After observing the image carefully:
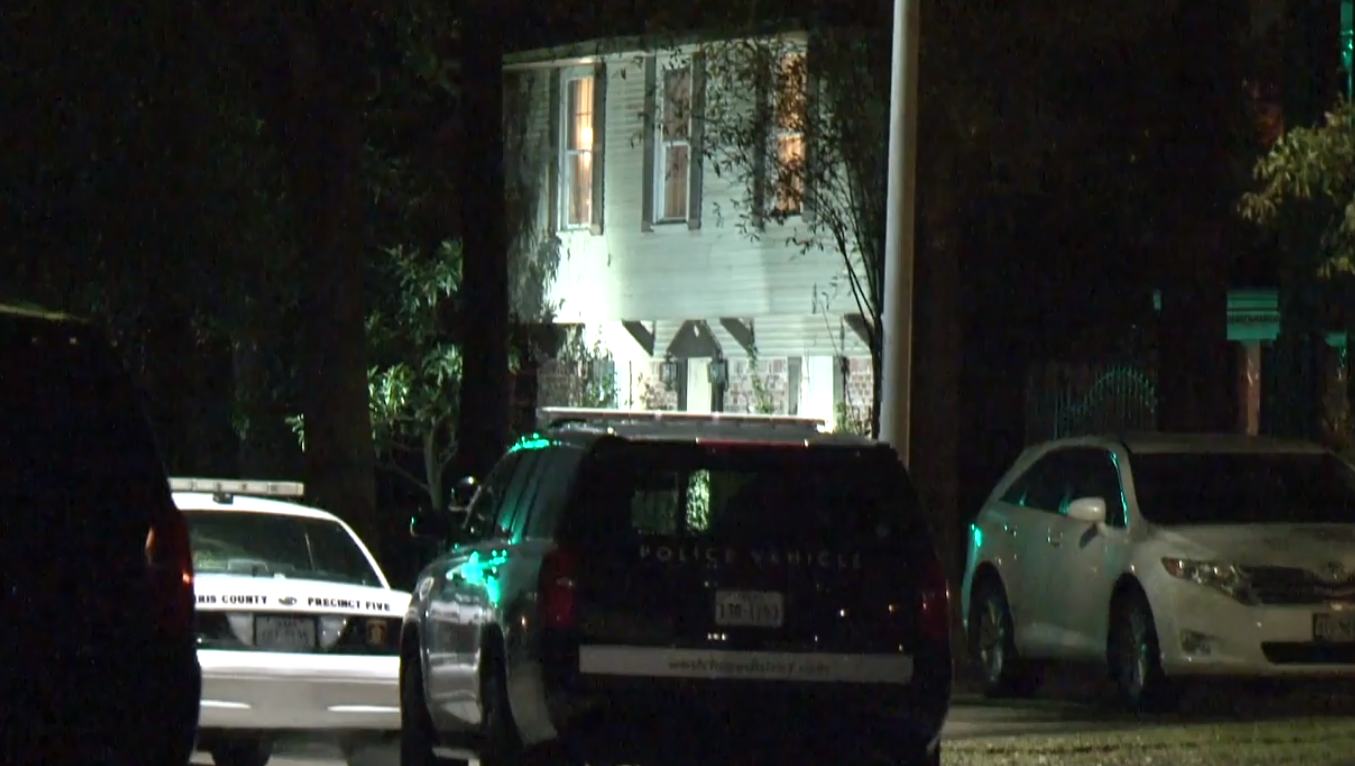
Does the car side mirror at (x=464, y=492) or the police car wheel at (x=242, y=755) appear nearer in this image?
the police car wheel at (x=242, y=755)

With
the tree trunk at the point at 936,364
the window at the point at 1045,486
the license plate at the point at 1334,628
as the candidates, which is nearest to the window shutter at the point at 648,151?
the tree trunk at the point at 936,364

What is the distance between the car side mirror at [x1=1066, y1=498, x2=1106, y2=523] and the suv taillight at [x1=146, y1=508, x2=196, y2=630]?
31.0ft

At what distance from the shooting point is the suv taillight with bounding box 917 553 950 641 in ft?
37.8

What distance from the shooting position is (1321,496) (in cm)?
1742

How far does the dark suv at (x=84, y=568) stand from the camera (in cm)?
793

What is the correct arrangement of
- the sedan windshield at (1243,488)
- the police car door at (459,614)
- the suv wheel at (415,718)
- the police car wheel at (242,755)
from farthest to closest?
the sedan windshield at (1243,488), the police car wheel at (242,755), the suv wheel at (415,718), the police car door at (459,614)

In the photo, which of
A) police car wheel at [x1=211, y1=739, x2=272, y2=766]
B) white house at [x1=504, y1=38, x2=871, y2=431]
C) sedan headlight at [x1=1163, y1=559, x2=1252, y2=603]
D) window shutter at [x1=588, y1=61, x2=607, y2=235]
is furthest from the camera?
window shutter at [x1=588, y1=61, x2=607, y2=235]

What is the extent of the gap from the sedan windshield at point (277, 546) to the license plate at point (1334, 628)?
5784mm

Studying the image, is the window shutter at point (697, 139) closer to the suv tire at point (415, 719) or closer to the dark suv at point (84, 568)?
the suv tire at point (415, 719)

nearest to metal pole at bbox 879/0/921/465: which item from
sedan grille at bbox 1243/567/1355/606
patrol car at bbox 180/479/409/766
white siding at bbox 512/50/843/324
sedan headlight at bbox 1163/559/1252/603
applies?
sedan headlight at bbox 1163/559/1252/603

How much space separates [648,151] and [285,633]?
18.8 metres

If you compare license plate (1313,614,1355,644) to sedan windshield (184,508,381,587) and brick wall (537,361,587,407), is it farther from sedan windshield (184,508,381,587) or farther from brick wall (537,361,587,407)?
brick wall (537,361,587,407)

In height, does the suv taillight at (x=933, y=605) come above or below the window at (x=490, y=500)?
below

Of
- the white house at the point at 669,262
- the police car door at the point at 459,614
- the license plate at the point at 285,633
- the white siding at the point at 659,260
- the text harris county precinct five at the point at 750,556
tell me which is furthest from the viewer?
the white siding at the point at 659,260
